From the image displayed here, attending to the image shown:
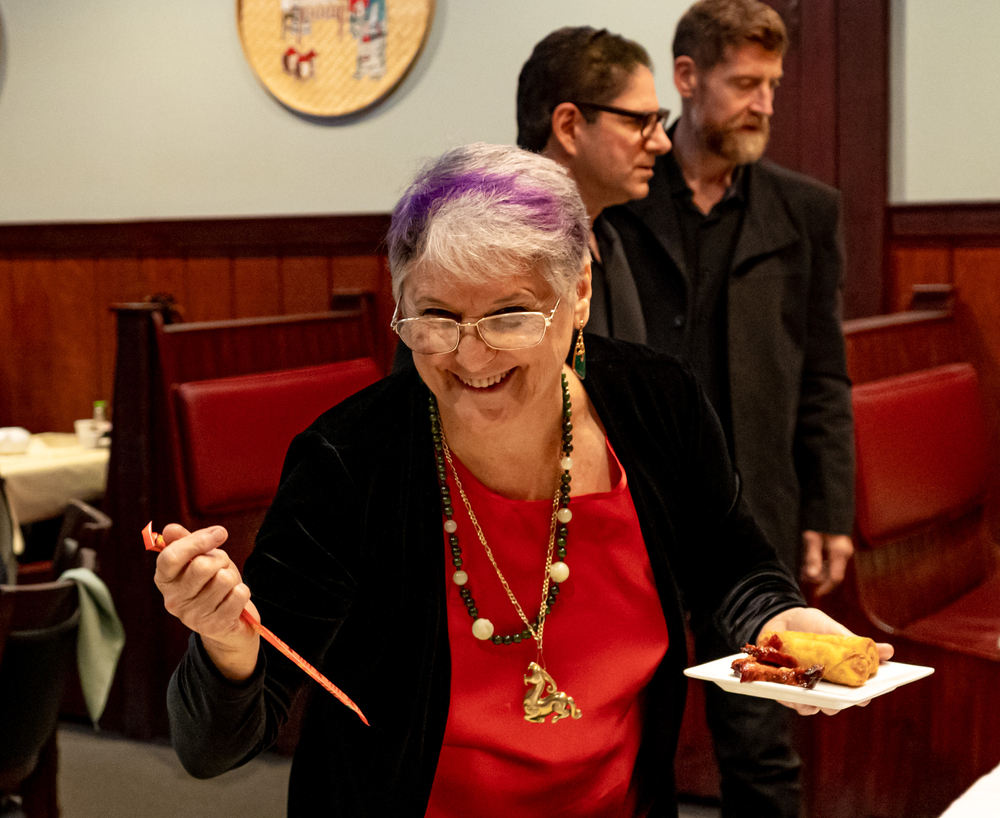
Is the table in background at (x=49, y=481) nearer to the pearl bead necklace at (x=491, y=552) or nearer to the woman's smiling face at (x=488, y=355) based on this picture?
the pearl bead necklace at (x=491, y=552)

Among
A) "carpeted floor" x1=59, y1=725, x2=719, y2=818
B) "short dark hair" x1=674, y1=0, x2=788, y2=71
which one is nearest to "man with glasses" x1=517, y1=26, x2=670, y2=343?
"short dark hair" x1=674, y1=0, x2=788, y2=71

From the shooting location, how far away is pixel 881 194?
3559mm

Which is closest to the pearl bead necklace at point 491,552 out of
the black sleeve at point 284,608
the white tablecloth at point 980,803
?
the black sleeve at point 284,608

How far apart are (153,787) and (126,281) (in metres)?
2.40

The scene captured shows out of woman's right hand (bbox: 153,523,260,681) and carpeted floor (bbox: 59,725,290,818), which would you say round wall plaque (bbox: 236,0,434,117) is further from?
woman's right hand (bbox: 153,523,260,681)

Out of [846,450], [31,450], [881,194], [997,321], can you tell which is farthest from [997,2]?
[31,450]

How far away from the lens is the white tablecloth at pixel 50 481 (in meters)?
3.58

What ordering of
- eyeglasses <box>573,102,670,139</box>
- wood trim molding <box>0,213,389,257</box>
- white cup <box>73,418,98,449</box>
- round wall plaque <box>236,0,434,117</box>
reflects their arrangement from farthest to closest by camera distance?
wood trim molding <box>0,213,389,257</box> < round wall plaque <box>236,0,434,117</box> < white cup <box>73,418,98,449</box> < eyeglasses <box>573,102,670,139</box>

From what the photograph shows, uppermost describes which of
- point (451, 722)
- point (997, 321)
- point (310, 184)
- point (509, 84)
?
point (509, 84)

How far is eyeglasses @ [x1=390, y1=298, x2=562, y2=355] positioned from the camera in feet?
4.12

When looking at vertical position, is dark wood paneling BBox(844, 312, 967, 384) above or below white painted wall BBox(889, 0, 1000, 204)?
below

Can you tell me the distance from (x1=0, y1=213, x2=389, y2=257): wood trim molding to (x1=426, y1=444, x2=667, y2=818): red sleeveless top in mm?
2879

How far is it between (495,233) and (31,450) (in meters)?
3.28

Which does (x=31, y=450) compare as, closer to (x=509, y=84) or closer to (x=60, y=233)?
(x=60, y=233)
